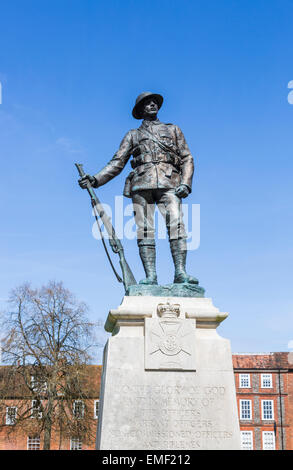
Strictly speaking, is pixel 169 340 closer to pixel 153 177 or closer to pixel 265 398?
pixel 153 177

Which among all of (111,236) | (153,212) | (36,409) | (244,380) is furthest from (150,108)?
(244,380)

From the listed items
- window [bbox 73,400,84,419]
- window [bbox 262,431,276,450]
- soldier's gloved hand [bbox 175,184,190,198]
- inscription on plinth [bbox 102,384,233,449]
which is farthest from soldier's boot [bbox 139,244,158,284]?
window [bbox 262,431,276,450]

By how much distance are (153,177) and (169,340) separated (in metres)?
2.41

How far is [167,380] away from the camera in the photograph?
6590 mm

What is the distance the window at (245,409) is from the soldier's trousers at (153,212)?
166 ft

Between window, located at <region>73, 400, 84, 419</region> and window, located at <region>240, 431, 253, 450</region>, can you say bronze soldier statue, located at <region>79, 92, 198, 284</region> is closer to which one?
window, located at <region>73, 400, 84, 419</region>

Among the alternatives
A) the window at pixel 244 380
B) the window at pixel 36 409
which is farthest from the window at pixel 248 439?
the window at pixel 36 409

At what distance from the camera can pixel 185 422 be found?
21.0 ft

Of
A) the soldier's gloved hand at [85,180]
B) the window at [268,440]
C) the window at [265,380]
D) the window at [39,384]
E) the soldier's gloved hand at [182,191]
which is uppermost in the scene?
the window at [265,380]

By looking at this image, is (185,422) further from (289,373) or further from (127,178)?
(289,373)

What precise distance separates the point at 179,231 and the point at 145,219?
0.54 metres

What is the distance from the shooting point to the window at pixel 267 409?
54.3 meters

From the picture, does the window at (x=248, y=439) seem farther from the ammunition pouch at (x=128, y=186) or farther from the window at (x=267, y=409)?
the ammunition pouch at (x=128, y=186)
